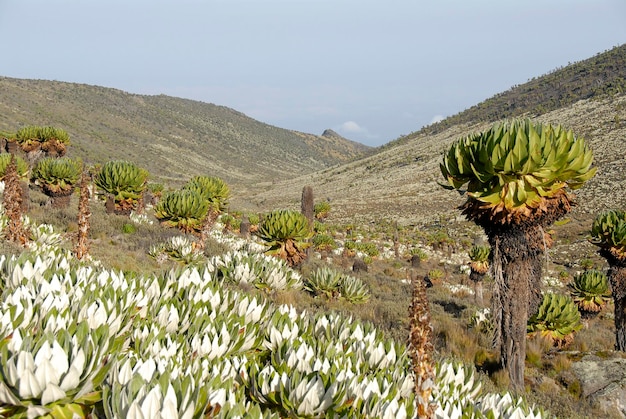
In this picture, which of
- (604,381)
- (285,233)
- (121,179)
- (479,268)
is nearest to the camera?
(604,381)

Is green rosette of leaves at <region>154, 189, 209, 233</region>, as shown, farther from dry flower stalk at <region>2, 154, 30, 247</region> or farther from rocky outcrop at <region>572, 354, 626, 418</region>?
rocky outcrop at <region>572, 354, 626, 418</region>

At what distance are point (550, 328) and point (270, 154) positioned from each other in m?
154

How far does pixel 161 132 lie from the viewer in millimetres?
122188

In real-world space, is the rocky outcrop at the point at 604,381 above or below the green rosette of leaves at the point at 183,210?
below

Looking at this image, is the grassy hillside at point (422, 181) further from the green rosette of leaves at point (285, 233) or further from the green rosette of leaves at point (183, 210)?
the green rosette of leaves at point (183, 210)

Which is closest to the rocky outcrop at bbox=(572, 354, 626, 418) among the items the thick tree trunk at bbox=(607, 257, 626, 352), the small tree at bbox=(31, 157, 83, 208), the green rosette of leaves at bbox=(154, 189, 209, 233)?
the thick tree trunk at bbox=(607, 257, 626, 352)

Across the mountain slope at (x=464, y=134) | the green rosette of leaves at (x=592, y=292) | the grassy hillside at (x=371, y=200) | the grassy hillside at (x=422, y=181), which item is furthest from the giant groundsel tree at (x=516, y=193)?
the mountain slope at (x=464, y=134)

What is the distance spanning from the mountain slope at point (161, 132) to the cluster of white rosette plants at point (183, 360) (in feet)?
239

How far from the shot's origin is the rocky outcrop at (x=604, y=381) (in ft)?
19.5

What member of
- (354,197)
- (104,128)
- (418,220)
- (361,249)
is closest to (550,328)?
(361,249)

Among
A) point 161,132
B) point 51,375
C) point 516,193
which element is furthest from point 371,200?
point 161,132

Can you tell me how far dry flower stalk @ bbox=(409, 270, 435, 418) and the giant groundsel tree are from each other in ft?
11.2

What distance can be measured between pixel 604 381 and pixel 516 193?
375 cm

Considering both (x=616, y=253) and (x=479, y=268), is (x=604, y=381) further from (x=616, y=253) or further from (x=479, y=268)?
(x=479, y=268)
